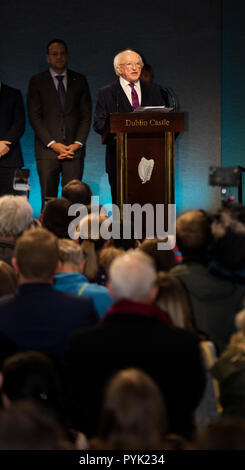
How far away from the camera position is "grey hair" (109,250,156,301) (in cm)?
214

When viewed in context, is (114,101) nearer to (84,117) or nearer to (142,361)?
(84,117)

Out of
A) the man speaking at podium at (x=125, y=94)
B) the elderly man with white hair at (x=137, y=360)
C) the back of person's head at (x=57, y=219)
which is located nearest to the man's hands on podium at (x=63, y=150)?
the man speaking at podium at (x=125, y=94)

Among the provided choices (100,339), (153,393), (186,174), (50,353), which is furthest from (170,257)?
(186,174)

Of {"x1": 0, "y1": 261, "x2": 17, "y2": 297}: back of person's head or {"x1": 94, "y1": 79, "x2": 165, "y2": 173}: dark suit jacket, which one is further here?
{"x1": 94, "y1": 79, "x2": 165, "y2": 173}: dark suit jacket

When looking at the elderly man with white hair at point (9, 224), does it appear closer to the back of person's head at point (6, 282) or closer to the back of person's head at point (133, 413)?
the back of person's head at point (6, 282)

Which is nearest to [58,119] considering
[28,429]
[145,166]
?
[145,166]

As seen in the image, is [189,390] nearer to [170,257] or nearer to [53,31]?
[170,257]

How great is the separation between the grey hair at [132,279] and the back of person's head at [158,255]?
1085mm

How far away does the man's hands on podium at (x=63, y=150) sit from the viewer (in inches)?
248

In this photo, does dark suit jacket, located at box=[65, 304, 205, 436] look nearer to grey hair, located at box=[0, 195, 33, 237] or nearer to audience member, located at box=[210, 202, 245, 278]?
audience member, located at box=[210, 202, 245, 278]

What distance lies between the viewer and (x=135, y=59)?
5695mm

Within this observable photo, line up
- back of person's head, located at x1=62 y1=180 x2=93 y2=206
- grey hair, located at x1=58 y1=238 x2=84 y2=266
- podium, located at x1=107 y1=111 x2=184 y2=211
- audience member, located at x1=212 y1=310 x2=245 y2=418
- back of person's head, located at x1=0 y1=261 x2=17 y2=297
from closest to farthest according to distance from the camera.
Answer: audience member, located at x1=212 y1=310 x2=245 y2=418 → back of person's head, located at x1=0 y1=261 x2=17 y2=297 → grey hair, located at x1=58 y1=238 x2=84 y2=266 → back of person's head, located at x1=62 y1=180 x2=93 y2=206 → podium, located at x1=107 y1=111 x2=184 y2=211

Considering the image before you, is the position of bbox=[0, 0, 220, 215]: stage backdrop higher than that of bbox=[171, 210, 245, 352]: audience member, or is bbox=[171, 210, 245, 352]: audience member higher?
bbox=[0, 0, 220, 215]: stage backdrop

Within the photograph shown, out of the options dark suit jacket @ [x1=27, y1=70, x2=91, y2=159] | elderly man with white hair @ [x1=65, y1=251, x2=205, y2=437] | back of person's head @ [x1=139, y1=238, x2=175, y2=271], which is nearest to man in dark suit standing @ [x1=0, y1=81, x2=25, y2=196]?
dark suit jacket @ [x1=27, y1=70, x2=91, y2=159]
